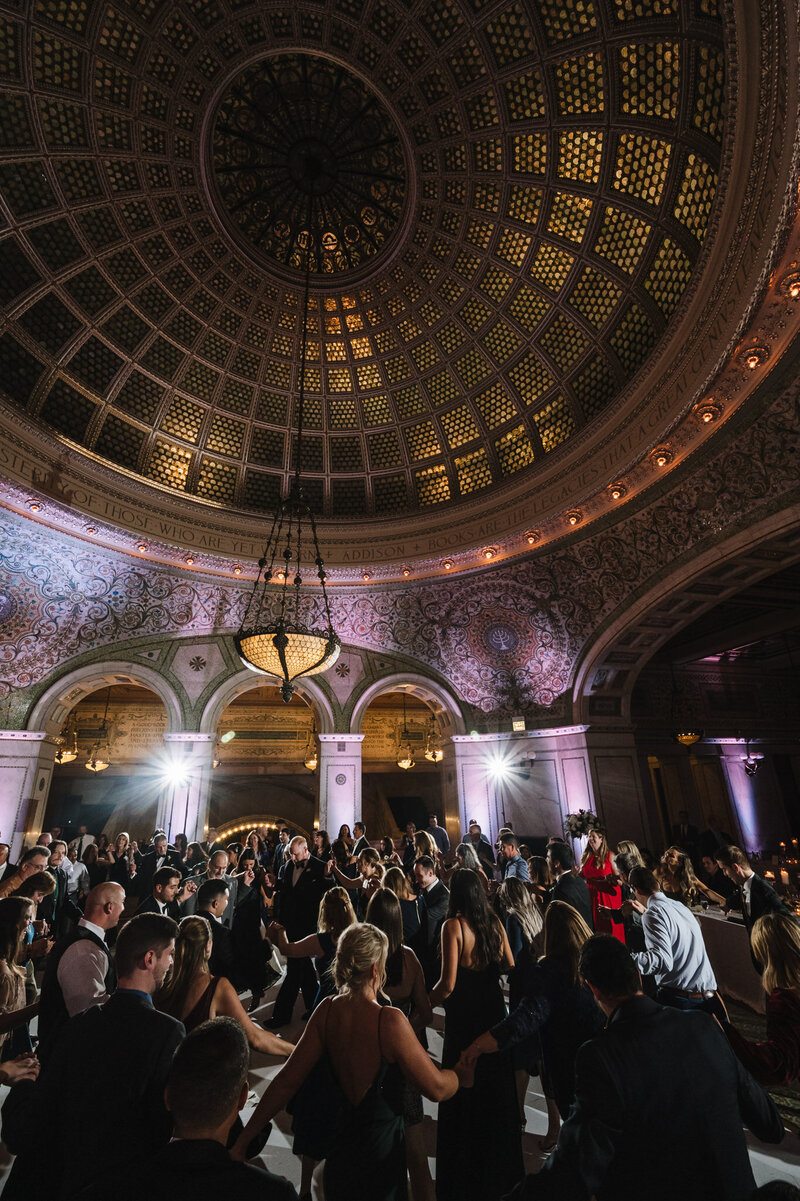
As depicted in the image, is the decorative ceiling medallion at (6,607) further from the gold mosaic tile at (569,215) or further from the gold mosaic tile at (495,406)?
the gold mosaic tile at (569,215)

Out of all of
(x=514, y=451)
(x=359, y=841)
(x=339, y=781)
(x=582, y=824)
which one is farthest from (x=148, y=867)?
(x=514, y=451)

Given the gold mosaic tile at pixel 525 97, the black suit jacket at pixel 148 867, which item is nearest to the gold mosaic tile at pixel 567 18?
the gold mosaic tile at pixel 525 97

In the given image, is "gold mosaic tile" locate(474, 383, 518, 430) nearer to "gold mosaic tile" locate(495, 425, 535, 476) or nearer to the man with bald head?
"gold mosaic tile" locate(495, 425, 535, 476)

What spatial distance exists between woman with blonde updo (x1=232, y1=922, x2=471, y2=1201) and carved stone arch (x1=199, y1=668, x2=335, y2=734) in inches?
413

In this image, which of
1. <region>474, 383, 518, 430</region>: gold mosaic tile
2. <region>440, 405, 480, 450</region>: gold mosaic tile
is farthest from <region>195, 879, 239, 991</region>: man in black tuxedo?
<region>440, 405, 480, 450</region>: gold mosaic tile

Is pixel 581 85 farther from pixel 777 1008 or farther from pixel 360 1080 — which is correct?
pixel 360 1080

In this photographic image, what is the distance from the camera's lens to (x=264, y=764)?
18438 mm

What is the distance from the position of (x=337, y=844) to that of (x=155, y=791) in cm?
1364

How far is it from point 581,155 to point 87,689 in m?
13.6

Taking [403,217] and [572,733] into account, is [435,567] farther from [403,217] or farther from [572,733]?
[403,217]

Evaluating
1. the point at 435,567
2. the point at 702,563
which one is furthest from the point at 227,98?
the point at 702,563

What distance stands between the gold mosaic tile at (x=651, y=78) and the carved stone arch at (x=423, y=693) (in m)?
10.9

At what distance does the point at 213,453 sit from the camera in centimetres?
1252

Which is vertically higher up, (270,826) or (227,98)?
(227,98)
